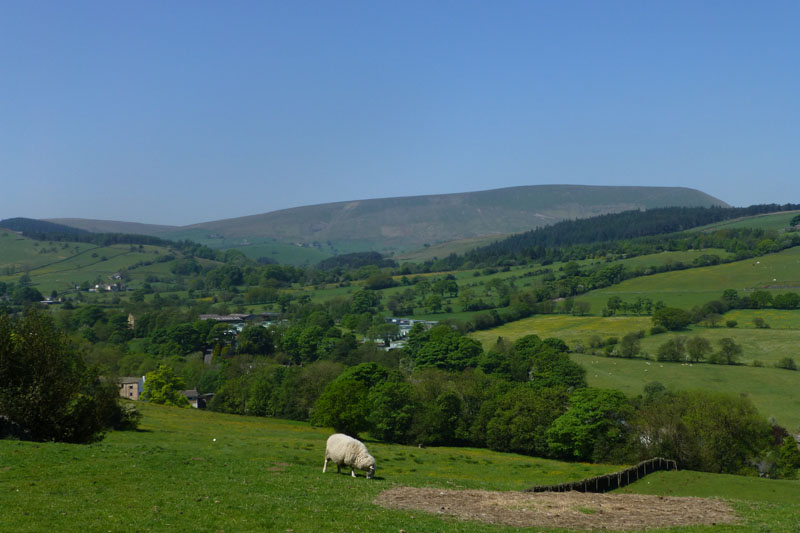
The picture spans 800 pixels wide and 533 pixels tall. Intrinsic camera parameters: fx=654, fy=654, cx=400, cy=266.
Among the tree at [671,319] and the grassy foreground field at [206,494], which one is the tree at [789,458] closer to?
the grassy foreground field at [206,494]

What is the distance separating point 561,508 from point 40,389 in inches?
959

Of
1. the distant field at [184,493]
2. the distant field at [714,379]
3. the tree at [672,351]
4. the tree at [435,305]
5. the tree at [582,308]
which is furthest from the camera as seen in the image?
the tree at [435,305]

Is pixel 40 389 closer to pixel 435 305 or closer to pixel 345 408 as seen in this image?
pixel 345 408

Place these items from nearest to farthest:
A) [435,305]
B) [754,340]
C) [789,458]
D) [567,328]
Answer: [789,458] → [754,340] → [567,328] → [435,305]

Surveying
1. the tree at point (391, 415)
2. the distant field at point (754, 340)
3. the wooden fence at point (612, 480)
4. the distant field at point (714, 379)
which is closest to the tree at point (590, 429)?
the wooden fence at point (612, 480)

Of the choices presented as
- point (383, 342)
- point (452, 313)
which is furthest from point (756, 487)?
point (452, 313)

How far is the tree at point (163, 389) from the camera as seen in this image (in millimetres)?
93062

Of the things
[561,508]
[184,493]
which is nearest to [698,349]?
[561,508]

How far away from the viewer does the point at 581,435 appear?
208 feet

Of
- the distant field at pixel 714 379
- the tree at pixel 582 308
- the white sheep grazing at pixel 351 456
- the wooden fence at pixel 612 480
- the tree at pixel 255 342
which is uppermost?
the white sheep grazing at pixel 351 456

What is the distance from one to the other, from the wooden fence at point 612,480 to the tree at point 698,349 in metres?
70.6

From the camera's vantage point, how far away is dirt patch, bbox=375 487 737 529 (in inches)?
851

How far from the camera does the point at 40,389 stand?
102 ft

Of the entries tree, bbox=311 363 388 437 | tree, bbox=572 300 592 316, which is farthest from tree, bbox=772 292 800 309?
tree, bbox=311 363 388 437
